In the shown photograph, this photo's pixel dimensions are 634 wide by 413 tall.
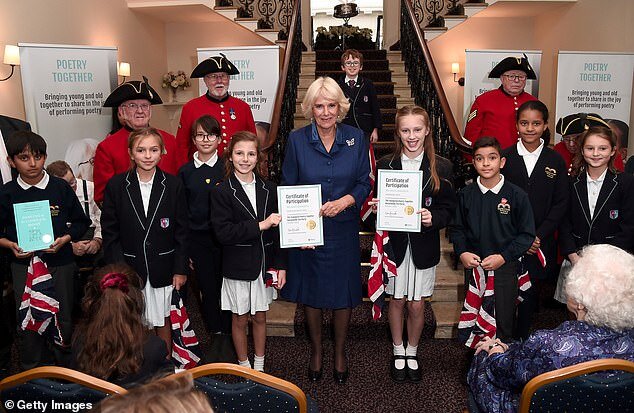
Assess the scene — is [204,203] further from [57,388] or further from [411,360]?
[57,388]

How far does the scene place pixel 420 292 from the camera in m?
3.07

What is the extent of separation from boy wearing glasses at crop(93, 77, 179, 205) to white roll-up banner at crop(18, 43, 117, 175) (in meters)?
1.81

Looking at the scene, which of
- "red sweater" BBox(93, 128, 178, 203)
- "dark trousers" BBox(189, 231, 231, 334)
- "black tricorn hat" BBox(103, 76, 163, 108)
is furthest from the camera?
"black tricorn hat" BBox(103, 76, 163, 108)

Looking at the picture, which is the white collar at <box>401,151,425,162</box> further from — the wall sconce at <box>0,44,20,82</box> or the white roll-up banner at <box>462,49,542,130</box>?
the wall sconce at <box>0,44,20,82</box>

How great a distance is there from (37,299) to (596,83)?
624 cm

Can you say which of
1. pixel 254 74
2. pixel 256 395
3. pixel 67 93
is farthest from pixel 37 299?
pixel 254 74

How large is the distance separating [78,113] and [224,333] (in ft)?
10.1

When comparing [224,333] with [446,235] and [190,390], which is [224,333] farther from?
[190,390]

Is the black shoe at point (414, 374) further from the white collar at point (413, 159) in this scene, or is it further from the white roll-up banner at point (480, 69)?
the white roll-up banner at point (480, 69)

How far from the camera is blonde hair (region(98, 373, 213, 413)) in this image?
0.97 metres

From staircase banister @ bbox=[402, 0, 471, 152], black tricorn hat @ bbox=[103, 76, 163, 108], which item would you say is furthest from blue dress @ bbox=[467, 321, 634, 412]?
black tricorn hat @ bbox=[103, 76, 163, 108]

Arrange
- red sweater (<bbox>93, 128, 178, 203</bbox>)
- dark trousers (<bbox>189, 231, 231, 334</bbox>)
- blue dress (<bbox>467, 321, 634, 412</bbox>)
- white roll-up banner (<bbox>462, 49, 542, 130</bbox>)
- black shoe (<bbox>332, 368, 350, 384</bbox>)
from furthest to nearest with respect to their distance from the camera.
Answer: white roll-up banner (<bbox>462, 49, 542, 130</bbox>)
red sweater (<bbox>93, 128, 178, 203</bbox>)
dark trousers (<bbox>189, 231, 231, 334</bbox>)
black shoe (<bbox>332, 368, 350, 384</bbox>)
blue dress (<bbox>467, 321, 634, 412</bbox>)

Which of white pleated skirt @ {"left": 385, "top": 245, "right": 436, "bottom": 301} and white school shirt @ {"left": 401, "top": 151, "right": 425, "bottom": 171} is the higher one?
white school shirt @ {"left": 401, "top": 151, "right": 425, "bottom": 171}
